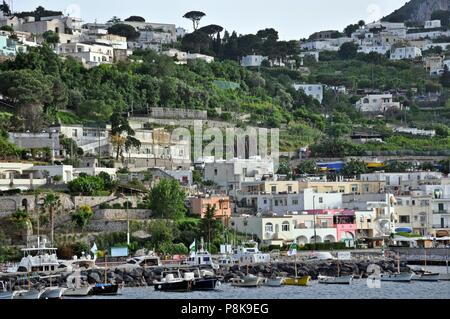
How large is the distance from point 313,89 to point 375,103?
3280 millimetres

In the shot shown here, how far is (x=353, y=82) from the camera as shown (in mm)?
61281

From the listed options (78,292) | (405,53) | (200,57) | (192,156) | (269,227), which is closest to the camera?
(78,292)

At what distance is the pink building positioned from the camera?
31.0m

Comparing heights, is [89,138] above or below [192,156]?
above

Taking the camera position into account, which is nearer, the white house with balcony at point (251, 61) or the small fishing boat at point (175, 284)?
the small fishing boat at point (175, 284)

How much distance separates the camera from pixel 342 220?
3134 centimetres

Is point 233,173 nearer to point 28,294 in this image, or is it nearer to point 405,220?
point 405,220

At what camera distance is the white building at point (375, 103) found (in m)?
56.2

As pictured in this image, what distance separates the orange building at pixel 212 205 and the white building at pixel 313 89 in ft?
89.9

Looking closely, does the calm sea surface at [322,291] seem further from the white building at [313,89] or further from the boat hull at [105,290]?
the white building at [313,89]

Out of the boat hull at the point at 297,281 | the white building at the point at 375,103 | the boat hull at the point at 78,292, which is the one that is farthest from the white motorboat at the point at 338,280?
the white building at the point at 375,103

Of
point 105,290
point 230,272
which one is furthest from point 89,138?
point 105,290

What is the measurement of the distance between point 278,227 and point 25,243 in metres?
6.95

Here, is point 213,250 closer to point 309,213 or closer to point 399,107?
point 309,213
